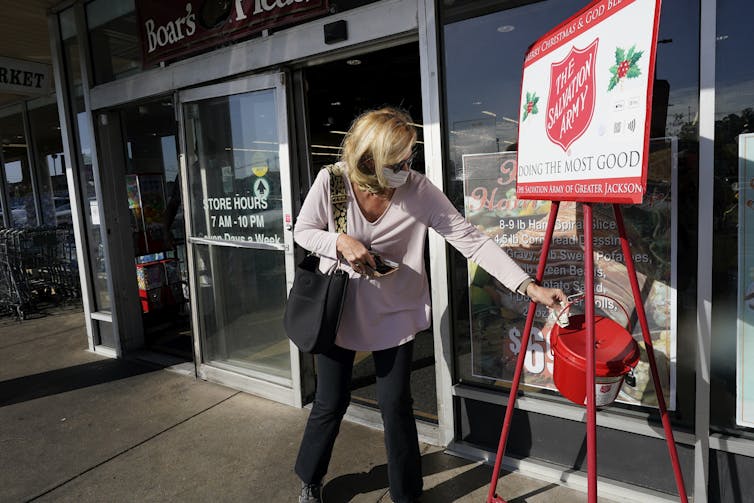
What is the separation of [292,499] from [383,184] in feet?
5.61

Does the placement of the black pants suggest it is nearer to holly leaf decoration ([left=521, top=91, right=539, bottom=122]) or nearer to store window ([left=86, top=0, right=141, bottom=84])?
holly leaf decoration ([left=521, top=91, right=539, bottom=122])

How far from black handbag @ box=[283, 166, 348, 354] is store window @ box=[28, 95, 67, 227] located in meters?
8.20

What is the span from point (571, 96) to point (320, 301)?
1.25 meters

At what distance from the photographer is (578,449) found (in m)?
2.49

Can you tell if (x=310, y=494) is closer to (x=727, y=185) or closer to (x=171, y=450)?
(x=171, y=450)

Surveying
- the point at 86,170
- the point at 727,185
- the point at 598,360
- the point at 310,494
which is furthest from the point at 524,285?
the point at 86,170

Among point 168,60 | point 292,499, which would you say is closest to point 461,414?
point 292,499

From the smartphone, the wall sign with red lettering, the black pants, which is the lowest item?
the black pants

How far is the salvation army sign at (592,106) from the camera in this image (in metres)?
1.43

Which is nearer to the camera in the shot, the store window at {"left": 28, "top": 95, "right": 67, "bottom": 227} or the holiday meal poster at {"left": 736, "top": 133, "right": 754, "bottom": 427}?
the holiday meal poster at {"left": 736, "top": 133, "right": 754, "bottom": 427}

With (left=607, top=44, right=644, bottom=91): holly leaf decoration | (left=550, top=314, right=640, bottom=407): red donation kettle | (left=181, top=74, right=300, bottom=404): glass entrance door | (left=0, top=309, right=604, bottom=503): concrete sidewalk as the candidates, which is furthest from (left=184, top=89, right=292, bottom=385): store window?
(left=607, top=44, right=644, bottom=91): holly leaf decoration

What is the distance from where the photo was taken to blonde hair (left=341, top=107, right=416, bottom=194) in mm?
1878

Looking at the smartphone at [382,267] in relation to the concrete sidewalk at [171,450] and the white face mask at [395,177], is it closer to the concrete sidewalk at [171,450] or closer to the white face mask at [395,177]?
the white face mask at [395,177]

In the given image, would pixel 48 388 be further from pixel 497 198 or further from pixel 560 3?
pixel 560 3
